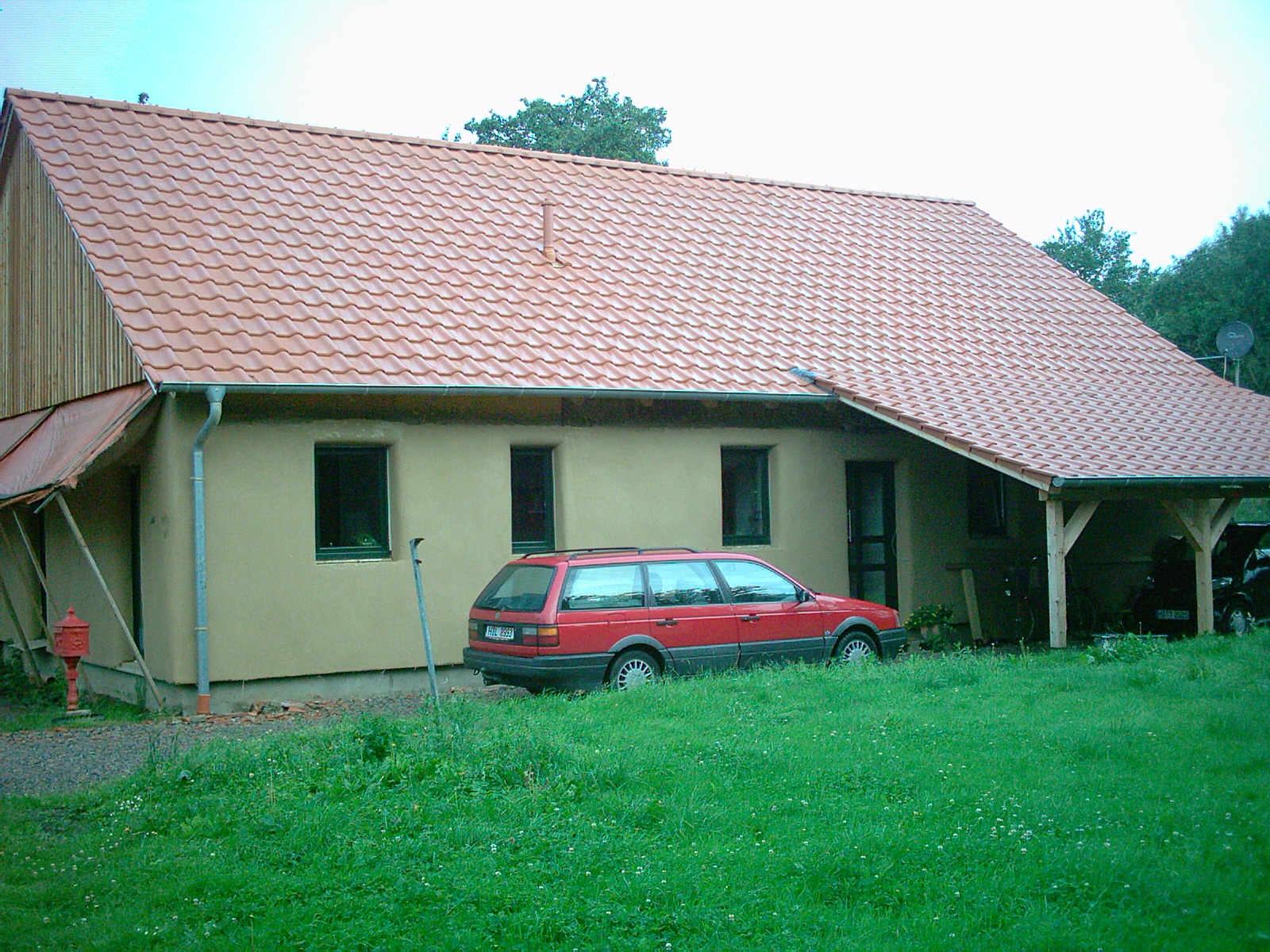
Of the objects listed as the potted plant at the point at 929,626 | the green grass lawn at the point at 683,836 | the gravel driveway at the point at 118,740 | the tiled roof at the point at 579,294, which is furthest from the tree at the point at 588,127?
the green grass lawn at the point at 683,836

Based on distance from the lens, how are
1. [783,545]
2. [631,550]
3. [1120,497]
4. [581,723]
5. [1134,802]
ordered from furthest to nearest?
[783,545]
[1120,497]
[631,550]
[581,723]
[1134,802]

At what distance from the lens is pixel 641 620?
11609 mm

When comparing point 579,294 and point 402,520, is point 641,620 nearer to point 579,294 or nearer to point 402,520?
point 402,520

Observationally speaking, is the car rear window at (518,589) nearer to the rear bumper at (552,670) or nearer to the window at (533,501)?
the rear bumper at (552,670)

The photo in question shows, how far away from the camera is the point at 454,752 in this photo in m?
7.72

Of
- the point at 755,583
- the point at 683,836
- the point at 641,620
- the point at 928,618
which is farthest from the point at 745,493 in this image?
the point at 683,836

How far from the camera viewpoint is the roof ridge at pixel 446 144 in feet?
51.1

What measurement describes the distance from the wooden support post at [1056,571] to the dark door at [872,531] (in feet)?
11.8

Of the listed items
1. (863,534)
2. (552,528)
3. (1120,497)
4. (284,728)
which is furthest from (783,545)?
(284,728)

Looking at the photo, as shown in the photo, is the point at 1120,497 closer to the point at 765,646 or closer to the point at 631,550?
the point at 765,646

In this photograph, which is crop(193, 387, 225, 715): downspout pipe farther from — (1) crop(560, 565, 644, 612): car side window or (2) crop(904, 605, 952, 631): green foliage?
(2) crop(904, 605, 952, 631): green foliage

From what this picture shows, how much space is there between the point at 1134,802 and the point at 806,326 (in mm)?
11057

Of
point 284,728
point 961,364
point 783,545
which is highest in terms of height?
point 961,364

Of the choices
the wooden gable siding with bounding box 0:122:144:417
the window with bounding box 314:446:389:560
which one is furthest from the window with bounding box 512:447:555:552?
the wooden gable siding with bounding box 0:122:144:417
